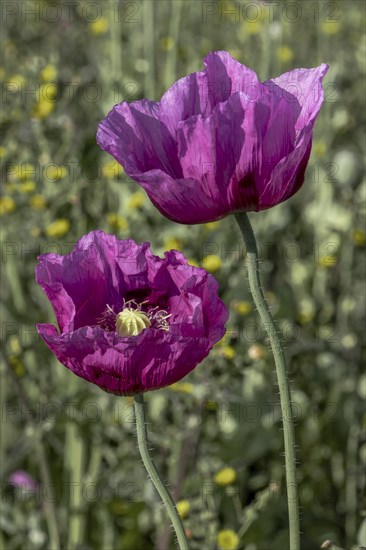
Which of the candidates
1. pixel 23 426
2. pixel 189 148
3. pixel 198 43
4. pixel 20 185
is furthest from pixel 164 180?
pixel 198 43

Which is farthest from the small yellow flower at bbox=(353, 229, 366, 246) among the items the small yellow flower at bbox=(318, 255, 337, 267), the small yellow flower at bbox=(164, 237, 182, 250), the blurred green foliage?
the small yellow flower at bbox=(164, 237, 182, 250)

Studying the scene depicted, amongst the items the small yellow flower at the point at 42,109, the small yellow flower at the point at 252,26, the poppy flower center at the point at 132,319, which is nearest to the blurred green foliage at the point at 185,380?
the small yellow flower at the point at 42,109

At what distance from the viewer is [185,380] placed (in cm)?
101

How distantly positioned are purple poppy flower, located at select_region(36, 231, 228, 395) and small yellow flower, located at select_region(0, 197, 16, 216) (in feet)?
2.23

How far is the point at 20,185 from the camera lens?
1.22 m

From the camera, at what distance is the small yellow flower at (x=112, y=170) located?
1.24 meters

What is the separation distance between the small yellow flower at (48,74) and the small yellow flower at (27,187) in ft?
0.73

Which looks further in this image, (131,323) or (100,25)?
(100,25)

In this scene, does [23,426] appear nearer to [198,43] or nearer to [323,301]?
[323,301]

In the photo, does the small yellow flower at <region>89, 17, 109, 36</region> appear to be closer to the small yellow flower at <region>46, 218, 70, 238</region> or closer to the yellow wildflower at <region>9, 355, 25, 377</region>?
the small yellow flower at <region>46, 218, 70, 238</region>

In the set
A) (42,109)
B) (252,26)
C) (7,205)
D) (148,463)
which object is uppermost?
(252,26)

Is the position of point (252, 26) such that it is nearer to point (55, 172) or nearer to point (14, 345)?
point (55, 172)

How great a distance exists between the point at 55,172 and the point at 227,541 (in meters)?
0.58

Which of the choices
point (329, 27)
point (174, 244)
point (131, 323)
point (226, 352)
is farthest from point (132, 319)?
point (329, 27)
